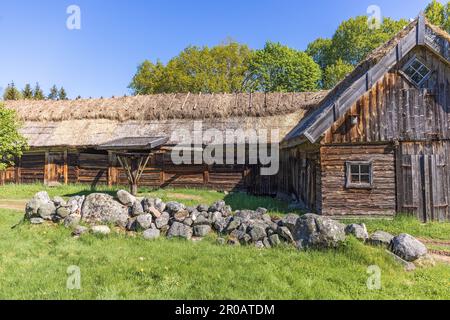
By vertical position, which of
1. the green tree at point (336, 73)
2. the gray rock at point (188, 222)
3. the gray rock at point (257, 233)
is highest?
the green tree at point (336, 73)

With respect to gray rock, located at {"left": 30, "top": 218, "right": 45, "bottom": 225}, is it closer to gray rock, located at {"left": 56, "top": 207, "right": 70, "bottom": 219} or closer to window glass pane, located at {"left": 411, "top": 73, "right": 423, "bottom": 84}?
gray rock, located at {"left": 56, "top": 207, "right": 70, "bottom": 219}

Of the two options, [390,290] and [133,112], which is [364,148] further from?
[133,112]

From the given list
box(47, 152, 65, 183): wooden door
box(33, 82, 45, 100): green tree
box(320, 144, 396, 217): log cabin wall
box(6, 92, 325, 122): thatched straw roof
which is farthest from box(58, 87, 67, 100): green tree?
box(320, 144, 396, 217): log cabin wall

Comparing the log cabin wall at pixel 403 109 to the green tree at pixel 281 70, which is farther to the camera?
the green tree at pixel 281 70

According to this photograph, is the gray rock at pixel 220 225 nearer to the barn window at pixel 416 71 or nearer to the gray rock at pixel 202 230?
the gray rock at pixel 202 230

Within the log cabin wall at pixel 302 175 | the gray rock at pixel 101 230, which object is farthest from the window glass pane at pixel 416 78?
the gray rock at pixel 101 230

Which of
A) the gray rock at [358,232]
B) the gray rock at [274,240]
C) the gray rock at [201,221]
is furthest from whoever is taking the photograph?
the gray rock at [201,221]

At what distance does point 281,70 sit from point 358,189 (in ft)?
85.8

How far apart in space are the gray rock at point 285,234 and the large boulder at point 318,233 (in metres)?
0.12

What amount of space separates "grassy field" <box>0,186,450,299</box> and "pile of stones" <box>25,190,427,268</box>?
0.34 meters

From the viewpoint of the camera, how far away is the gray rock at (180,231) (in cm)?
792

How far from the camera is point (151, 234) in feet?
26.0

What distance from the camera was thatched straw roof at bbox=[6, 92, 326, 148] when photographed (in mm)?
19516

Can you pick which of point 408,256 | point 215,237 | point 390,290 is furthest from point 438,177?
point 215,237
